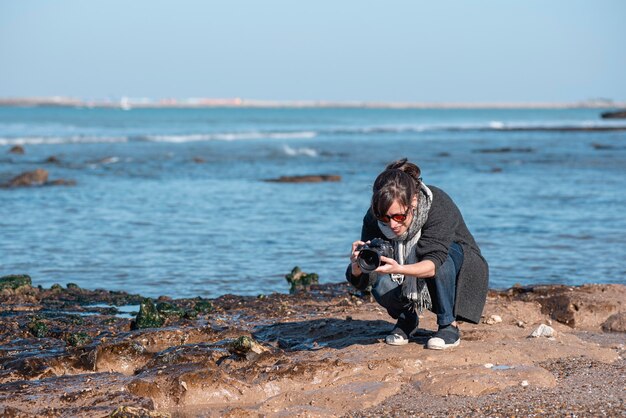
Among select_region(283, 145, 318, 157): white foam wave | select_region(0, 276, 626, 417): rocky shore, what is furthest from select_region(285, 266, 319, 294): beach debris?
select_region(283, 145, 318, 157): white foam wave

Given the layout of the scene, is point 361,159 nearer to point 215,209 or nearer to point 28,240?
point 215,209

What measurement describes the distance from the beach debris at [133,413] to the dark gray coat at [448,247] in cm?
135

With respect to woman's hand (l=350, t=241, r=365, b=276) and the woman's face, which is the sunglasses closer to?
the woman's face

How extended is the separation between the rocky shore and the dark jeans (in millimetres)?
254

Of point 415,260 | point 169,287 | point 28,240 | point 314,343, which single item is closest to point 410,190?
point 415,260

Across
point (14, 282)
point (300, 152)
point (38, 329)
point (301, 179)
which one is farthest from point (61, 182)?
point (300, 152)

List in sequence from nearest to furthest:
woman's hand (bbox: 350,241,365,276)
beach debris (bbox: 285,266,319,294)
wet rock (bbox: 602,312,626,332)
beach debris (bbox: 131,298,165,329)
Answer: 1. woman's hand (bbox: 350,241,365,276)
2. beach debris (bbox: 131,298,165,329)
3. wet rock (bbox: 602,312,626,332)
4. beach debris (bbox: 285,266,319,294)

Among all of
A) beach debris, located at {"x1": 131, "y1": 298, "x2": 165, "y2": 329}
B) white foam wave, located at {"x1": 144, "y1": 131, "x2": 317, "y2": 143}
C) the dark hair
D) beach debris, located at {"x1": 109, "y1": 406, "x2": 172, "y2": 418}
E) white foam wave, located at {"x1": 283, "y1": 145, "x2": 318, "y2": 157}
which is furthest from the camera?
white foam wave, located at {"x1": 144, "y1": 131, "x2": 317, "y2": 143}

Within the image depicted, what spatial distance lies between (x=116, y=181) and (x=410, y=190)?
1660 centimetres

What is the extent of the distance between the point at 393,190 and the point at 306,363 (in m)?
1.14

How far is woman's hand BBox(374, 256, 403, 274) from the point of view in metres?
4.62

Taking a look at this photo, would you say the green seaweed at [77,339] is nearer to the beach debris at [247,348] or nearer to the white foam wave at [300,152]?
the beach debris at [247,348]

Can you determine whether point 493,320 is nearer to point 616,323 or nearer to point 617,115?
point 616,323

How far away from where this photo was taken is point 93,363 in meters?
5.13
